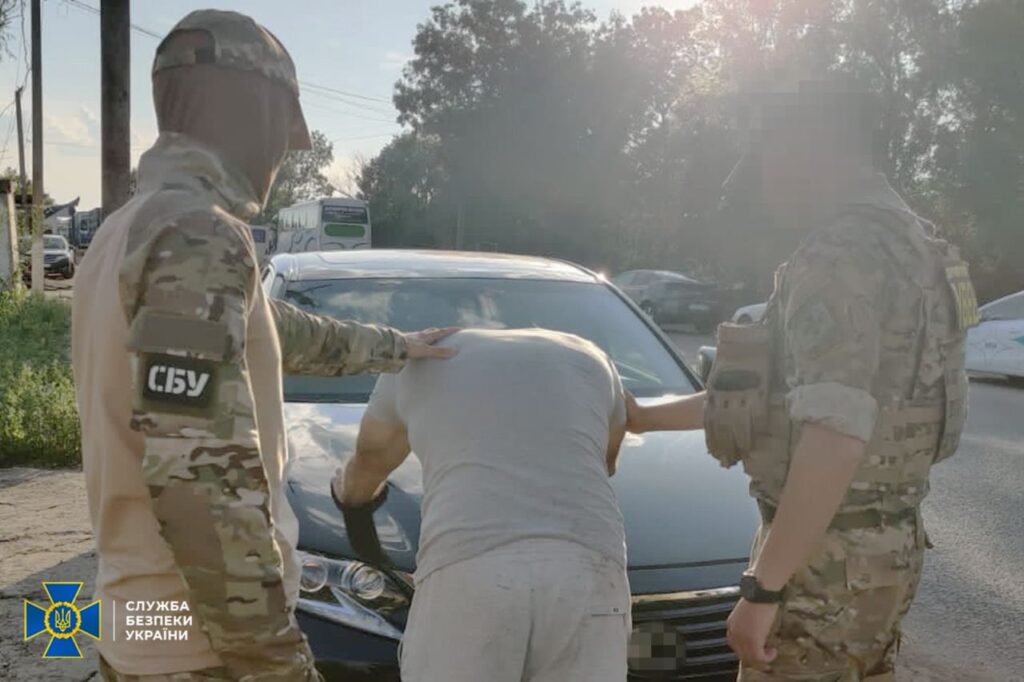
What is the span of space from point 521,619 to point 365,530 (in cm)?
114

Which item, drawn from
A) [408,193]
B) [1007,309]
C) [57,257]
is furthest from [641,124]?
[1007,309]

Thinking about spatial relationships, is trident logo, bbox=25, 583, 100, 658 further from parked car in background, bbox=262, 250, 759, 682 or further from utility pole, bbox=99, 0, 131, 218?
utility pole, bbox=99, 0, 131, 218

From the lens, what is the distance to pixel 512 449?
189 cm

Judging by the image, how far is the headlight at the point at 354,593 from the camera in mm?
2672

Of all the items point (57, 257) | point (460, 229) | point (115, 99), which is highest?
point (460, 229)

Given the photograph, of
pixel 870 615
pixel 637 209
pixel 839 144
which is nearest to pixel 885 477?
pixel 870 615

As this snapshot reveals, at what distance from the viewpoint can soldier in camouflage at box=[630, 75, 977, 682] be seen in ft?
6.11

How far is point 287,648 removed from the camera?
1463mm

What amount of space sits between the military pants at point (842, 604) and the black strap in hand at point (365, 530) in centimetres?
114

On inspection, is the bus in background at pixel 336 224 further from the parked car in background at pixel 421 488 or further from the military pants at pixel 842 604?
the military pants at pixel 842 604

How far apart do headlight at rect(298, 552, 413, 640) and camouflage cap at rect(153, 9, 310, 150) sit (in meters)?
1.54

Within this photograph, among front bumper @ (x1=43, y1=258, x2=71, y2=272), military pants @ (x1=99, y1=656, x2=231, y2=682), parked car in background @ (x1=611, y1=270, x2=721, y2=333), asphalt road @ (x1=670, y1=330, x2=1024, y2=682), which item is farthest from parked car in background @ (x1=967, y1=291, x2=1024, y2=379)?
front bumper @ (x1=43, y1=258, x2=71, y2=272)

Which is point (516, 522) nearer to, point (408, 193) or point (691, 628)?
point (691, 628)

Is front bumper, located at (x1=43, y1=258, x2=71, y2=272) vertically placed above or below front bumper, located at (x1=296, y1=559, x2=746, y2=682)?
above
